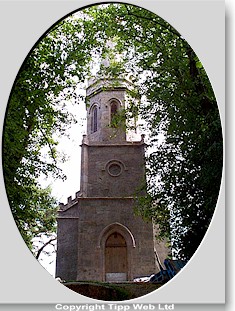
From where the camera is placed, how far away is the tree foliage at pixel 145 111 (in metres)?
1.77

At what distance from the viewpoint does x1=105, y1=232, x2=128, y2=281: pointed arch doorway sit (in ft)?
5.43

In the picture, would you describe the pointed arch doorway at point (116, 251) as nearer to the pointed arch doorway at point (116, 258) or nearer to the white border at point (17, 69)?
the pointed arch doorway at point (116, 258)

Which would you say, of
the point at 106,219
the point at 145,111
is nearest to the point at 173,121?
the point at 145,111

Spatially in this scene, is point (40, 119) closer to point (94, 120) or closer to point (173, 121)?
point (94, 120)

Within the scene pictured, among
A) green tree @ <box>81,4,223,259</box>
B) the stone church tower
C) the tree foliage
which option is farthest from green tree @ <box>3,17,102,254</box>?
green tree @ <box>81,4,223,259</box>

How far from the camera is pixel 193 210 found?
5.75ft

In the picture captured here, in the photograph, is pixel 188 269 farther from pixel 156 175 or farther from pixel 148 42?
pixel 148 42

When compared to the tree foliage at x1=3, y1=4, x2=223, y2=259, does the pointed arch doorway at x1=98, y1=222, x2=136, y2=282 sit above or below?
below

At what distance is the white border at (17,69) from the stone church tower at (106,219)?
123mm

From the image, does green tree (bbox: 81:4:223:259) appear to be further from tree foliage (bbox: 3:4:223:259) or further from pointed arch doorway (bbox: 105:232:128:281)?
pointed arch doorway (bbox: 105:232:128:281)

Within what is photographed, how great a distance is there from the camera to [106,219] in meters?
1.74

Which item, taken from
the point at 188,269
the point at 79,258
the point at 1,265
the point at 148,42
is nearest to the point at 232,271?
the point at 188,269

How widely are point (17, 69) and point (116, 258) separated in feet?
3.12

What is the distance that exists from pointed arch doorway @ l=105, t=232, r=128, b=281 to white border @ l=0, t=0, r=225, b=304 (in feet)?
0.47
